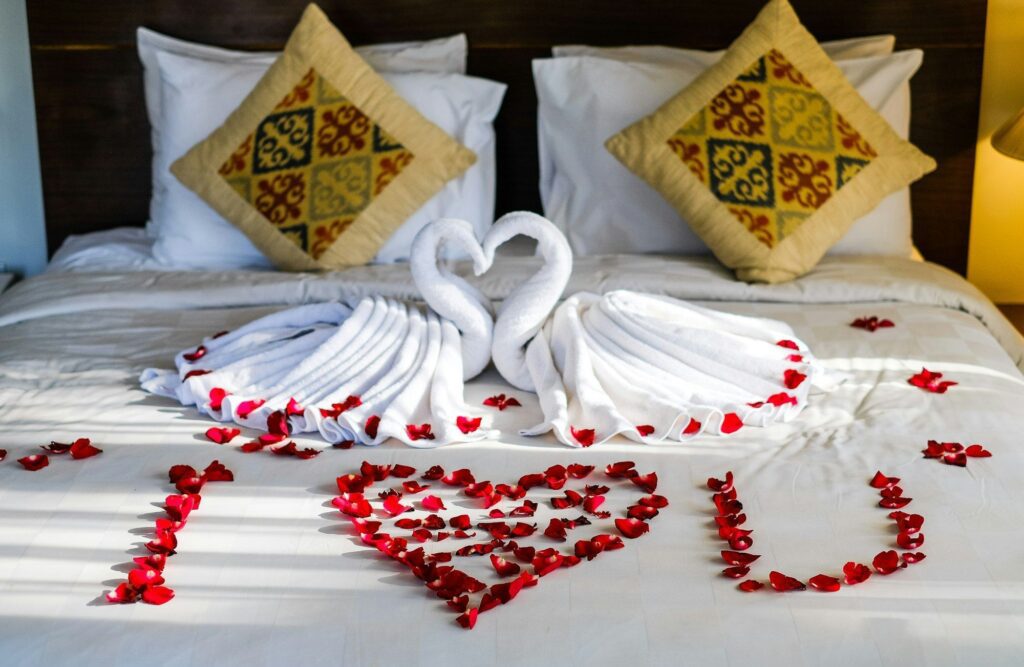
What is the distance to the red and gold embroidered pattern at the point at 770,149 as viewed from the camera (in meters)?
2.94

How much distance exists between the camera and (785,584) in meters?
1.58

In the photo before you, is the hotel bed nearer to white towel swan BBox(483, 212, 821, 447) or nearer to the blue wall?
white towel swan BBox(483, 212, 821, 447)

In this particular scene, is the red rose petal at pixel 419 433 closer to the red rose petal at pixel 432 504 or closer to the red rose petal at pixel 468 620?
the red rose petal at pixel 432 504

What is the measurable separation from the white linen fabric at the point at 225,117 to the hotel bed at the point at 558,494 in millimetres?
120

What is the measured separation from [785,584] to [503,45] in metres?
2.18

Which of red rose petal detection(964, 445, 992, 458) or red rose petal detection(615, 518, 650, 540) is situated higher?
red rose petal detection(964, 445, 992, 458)

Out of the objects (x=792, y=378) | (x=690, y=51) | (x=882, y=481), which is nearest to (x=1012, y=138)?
(x=690, y=51)

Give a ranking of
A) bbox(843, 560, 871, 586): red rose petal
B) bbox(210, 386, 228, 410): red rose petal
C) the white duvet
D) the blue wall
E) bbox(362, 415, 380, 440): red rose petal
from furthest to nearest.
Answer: the blue wall < bbox(210, 386, 228, 410): red rose petal < bbox(362, 415, 380, 440): red rose petal < bbox(843, 560, 871, 586): red rose petal < the white duvet

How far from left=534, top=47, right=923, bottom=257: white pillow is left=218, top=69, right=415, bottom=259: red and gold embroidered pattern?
1.49ft

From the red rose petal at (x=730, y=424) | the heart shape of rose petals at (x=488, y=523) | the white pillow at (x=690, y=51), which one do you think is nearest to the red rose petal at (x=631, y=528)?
the heart shape of rose petals at (x=488, y=523)

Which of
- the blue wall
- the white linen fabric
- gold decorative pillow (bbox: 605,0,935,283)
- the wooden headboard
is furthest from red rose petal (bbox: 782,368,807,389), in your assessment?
the blue wall

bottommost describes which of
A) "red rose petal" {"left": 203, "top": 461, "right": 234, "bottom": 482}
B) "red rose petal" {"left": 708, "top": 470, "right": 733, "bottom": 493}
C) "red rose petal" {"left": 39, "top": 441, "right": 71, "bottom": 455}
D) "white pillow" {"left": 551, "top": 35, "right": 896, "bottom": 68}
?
"red rose petal" {"left": 39, "top": 441, "right": 71, "bottom": 455}

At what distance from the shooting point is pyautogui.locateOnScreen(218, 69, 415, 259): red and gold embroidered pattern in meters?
3.01

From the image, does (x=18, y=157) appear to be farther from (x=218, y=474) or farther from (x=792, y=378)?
(x=792, y=378)
